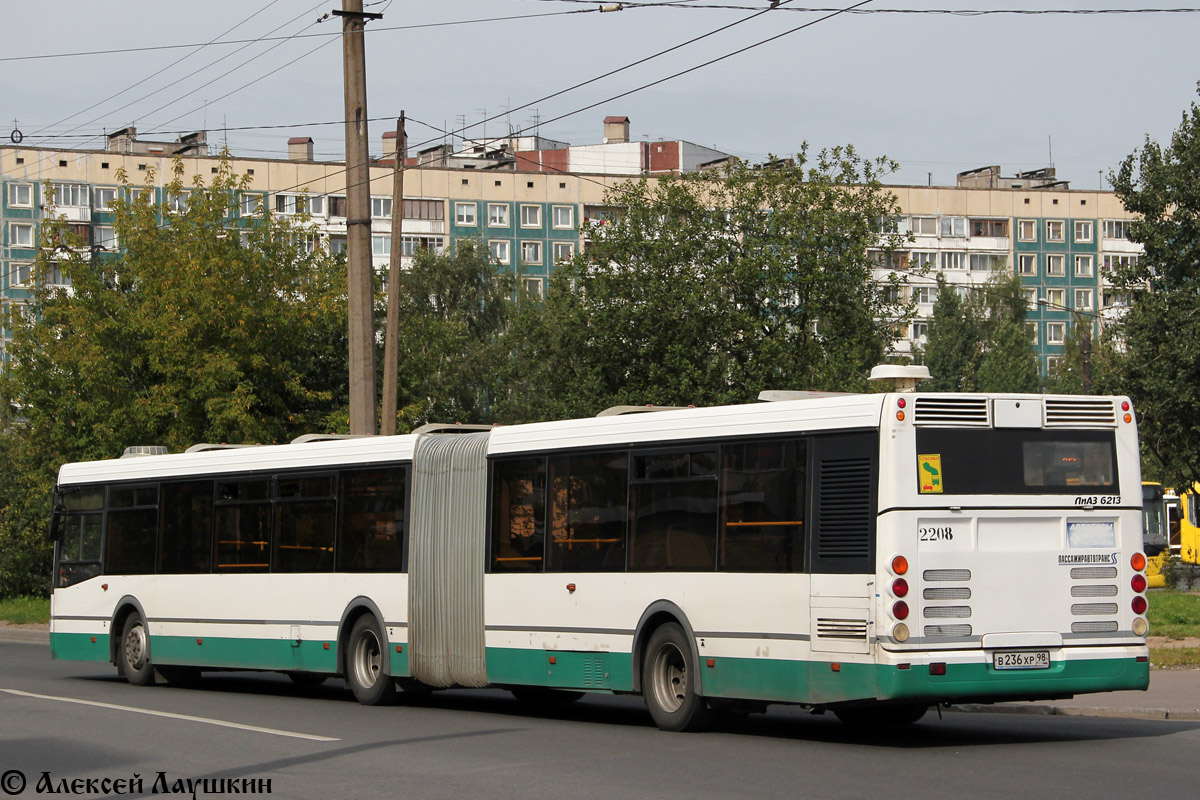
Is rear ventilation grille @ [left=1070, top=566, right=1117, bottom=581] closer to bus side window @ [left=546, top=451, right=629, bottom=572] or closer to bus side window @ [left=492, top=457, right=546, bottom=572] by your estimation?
bus side window @ [left=546, top=451, right=629, bottom=572]

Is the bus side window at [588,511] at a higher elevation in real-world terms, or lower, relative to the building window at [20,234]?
lower

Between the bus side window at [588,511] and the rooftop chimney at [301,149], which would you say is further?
the rooftop chimney at [301,149]

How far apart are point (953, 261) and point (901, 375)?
82688 mm

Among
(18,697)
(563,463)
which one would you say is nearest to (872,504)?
(563,463)

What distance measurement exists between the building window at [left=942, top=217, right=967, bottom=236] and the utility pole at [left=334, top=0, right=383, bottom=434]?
73.0m

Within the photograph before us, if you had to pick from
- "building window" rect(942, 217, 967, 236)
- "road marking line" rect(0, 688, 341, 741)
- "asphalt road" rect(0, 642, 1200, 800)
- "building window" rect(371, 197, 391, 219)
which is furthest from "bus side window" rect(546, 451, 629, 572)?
"building window" rect(942, 217, 967, 236)

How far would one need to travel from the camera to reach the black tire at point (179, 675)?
67.4 ft

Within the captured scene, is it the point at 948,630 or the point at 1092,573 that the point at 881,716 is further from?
the point at 1092,573

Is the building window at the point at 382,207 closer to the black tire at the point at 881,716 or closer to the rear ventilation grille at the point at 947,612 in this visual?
the black tire at the point at 881,716

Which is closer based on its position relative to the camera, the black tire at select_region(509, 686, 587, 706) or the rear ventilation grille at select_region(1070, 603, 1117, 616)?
the rear ventilation grille at select_region(1070, 603, 1117, 616)

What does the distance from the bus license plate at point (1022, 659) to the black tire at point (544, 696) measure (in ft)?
20.0

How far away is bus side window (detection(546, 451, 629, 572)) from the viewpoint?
1407 cm

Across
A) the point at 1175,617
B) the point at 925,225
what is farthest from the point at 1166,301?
the point at 925,225

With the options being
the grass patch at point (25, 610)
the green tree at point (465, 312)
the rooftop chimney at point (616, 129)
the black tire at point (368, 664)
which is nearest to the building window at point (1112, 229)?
the rooftop chimney at point (616, 129)
